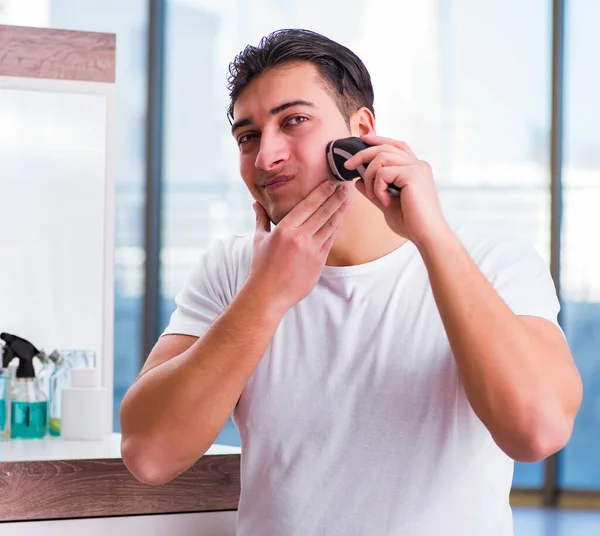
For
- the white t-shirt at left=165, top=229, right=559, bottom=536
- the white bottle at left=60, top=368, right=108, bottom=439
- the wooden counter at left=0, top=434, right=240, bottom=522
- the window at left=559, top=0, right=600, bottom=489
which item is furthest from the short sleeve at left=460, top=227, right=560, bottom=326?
→ the window at left=559, top=0, right=600, bottom=489

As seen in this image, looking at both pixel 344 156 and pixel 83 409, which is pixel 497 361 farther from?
pixel 83 409

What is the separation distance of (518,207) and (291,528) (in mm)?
3318

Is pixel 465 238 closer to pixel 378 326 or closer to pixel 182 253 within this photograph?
pixel 378 326

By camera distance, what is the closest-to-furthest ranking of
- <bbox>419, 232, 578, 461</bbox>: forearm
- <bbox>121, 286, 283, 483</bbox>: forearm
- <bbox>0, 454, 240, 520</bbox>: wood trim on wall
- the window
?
<bbox>419, 232, 578, 461</bbox>: forearm
<bbox>121, 286, 283, 483</bbox>: forearm
<bbox>0, 454, 240, 520</bbox>: wood trim on wall
the window

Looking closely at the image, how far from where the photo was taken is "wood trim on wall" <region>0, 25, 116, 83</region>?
2.39m

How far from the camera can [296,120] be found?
1.31m

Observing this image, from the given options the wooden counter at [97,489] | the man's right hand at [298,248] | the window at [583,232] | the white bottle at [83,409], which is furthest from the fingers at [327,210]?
the window at [583,232]

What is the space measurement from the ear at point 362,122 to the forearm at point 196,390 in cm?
38

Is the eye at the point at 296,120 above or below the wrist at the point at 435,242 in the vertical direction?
above

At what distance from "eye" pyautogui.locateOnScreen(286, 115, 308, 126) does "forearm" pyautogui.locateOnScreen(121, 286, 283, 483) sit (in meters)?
0.28

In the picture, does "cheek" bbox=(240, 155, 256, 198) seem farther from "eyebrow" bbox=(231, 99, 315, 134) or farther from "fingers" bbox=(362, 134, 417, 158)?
"fingers" bbox=(362, 134, 417, 158)

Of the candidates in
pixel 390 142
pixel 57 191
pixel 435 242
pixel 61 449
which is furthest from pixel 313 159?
pixel 57 191

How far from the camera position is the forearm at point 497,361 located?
1080 mm

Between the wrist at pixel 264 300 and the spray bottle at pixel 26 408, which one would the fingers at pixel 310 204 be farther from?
the spray bottle at pixel 26 408
